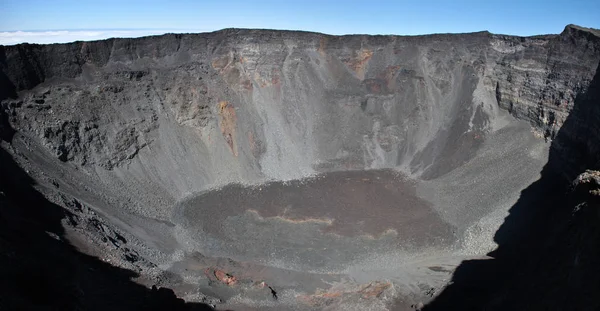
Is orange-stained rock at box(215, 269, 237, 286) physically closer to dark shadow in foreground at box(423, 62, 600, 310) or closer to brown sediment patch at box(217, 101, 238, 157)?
dark shadow in foreground at box(423, 62, 600, 310)

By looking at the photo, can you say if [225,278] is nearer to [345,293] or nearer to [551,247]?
[345,293]

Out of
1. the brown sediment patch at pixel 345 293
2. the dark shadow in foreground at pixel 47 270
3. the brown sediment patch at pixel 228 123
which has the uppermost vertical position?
the brown sediment patch at pixel 228 123

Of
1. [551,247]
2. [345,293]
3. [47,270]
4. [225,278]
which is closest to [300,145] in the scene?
[225,278]

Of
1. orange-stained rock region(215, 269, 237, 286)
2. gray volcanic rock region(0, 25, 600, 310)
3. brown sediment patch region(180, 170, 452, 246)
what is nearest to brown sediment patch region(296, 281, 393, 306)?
gray volcanic rock region(0, 25, 600, 310)

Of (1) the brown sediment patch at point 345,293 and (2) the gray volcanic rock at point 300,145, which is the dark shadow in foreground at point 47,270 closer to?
(2) the gray volcanic rock at point 300,145

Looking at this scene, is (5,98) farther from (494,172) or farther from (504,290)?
(494,172)

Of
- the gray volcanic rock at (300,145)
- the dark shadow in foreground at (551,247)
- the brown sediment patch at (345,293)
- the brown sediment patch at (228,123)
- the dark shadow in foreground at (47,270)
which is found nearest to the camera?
the dark shadow in foreground at (47,270)

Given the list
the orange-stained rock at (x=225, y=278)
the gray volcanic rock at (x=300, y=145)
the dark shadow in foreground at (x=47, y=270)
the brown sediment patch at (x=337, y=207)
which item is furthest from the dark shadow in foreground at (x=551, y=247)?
the dark shadow in foreground at (x=47, y=270)
